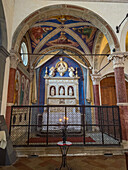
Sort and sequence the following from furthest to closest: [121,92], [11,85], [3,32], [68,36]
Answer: [68,36]
[11,85]
[121,92]
[3,32]

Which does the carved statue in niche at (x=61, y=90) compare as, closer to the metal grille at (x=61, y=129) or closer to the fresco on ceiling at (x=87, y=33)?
the metal grille at (x=61, y=129)

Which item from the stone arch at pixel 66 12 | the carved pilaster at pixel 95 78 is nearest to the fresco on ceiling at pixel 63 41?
the carved pilaster at pixel 95 78

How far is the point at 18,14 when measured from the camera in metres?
5.98

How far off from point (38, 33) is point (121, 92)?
6.84 metres

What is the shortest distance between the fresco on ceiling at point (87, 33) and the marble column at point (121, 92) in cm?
364

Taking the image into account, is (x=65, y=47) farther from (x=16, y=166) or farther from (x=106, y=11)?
(x=16, y=166)

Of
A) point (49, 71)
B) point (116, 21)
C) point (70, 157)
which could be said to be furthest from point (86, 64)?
point (70, 157)

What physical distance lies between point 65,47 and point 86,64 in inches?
89.3

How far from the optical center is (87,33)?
8820 mm

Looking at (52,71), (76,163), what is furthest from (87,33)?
(76,163)

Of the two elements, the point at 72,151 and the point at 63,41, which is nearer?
the point at 72,151

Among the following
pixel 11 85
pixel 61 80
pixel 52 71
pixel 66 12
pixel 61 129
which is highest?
pixel 66 12

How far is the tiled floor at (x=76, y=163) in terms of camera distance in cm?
361

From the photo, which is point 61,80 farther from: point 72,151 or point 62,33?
point 72,151
